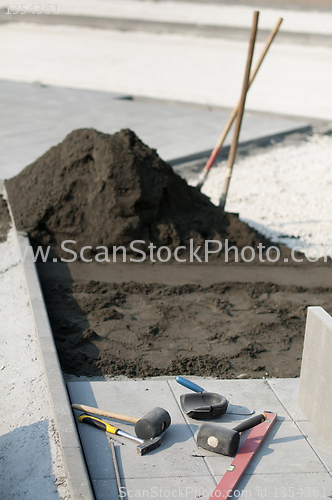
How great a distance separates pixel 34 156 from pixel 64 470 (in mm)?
6545

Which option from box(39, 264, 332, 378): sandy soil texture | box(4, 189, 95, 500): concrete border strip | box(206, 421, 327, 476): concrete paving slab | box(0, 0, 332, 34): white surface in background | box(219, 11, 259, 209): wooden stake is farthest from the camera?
box(0, 0, 332, 34): white surface in background

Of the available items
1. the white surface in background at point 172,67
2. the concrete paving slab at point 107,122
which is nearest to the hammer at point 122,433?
the concrete paving slab at point 107,122

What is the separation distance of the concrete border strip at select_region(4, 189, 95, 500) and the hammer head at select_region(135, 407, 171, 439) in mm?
367

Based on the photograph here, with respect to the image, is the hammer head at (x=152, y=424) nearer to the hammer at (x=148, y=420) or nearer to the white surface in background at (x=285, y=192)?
the hammer at (x=148, y=420)

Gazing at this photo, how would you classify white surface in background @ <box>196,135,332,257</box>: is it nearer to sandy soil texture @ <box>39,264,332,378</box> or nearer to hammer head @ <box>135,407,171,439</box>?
sandy soil texture @ <box>39,264,332,378</box>

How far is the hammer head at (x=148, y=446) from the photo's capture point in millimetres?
2879

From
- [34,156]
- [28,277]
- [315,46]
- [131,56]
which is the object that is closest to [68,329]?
[28,277]

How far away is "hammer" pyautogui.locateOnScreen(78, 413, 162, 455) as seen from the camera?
289 centimetres

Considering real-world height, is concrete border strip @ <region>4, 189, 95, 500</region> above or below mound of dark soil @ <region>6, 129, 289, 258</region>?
below

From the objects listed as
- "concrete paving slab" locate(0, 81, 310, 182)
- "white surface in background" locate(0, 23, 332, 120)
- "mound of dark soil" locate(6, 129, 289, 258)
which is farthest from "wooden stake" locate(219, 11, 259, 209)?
"white surface in background" locate(0, 23, 332, 120)

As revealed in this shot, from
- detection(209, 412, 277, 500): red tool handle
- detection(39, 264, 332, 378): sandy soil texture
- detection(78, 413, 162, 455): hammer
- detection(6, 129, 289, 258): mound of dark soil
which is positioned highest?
detection(6, 129, 289, 258): mound of dark soil

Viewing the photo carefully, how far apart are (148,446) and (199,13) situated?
1247 inches

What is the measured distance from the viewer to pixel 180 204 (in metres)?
6.05

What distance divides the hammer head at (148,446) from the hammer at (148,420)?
0.08ft
